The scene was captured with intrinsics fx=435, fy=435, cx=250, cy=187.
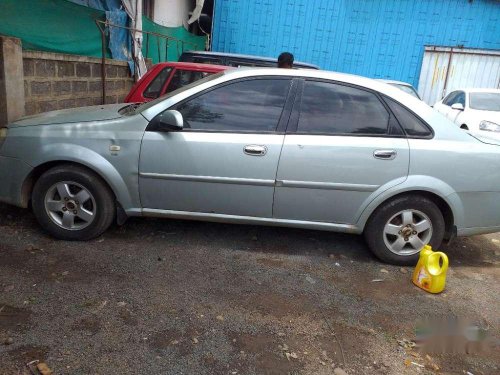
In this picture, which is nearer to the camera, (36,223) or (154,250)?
(154,250)

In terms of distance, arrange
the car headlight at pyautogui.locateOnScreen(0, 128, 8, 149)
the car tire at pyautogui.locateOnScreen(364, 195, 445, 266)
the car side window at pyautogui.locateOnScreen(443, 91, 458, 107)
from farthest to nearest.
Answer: the car side window at pyautogui.locateOnScreen(443, 91, 458, 107)
the car headlight at pyautogui.locateOnScreen(0, 128, 8, 149)
the car tire at pyautogui.locateOnScreen(364, 195, 445, 266)

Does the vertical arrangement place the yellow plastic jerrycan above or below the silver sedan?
below

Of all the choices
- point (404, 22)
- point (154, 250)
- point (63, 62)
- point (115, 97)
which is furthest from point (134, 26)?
point (404, 22)

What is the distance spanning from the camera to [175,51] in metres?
12.1

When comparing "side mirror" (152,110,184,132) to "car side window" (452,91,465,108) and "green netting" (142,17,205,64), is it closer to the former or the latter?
"green netting" (142,17,205,64)

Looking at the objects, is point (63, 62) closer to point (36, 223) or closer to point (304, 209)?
point (36, 223)

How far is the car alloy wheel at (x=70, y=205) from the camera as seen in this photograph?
3734mm

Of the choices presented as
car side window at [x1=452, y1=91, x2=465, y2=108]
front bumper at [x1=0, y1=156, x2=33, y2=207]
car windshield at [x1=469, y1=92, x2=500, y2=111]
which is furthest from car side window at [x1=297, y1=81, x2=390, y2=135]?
car side window at [x1=452, y1=91, x2=465, y2=108]

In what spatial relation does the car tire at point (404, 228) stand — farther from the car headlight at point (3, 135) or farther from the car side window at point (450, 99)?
the car side window at point (450, 99)

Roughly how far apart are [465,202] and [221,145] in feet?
6.95

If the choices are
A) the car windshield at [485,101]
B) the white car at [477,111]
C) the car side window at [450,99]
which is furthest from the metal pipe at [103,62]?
the car side window at [450,99]

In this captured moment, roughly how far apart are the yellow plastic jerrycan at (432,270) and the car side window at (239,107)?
162cm

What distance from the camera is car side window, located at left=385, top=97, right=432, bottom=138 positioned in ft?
12.0

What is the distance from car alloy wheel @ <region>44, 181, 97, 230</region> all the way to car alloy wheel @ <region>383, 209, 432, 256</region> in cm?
258
